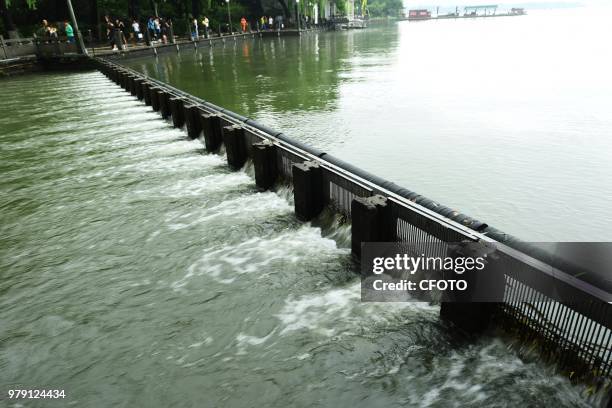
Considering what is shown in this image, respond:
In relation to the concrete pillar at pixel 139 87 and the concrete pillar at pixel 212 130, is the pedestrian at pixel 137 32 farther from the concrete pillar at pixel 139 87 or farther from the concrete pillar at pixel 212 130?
the concrete pillar at pixel 212 130

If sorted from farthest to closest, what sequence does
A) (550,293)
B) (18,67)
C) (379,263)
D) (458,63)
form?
(18,67), (458,63), (379,263), (550,293)

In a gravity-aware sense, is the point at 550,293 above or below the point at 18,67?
below

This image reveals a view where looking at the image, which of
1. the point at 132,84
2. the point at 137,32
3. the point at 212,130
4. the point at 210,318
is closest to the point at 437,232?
the point at 210,318

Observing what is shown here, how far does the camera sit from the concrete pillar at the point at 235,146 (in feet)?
29.7

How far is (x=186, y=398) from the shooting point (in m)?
3.69

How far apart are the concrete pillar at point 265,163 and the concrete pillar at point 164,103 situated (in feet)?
26.3

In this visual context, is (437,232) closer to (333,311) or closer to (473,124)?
(333,311)

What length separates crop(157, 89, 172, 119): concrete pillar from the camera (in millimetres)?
14578

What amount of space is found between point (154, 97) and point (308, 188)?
1201 cm

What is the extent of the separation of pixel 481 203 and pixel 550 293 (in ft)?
13.3

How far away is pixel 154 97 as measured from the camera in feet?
52.6

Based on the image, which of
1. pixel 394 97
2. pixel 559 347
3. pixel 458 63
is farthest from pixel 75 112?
pixel 458 63

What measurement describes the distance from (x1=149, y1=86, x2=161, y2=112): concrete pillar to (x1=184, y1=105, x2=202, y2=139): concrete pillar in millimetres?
4371

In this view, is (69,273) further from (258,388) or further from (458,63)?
(458,63)
